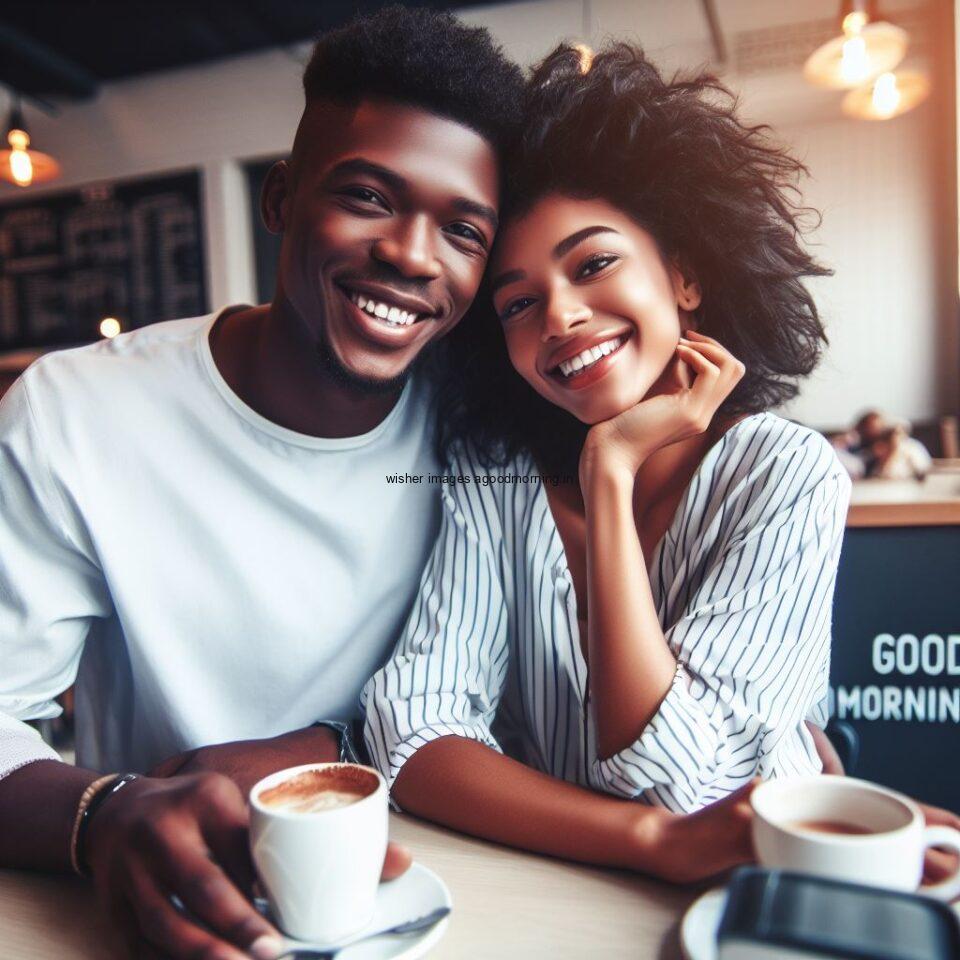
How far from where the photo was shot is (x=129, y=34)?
14.4 ft

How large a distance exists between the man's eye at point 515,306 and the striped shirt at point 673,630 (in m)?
0.23

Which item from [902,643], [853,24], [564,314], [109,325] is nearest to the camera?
[564,314]

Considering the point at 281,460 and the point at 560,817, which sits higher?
the point at 281,460

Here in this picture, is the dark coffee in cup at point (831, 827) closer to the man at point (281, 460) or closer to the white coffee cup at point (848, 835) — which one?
the white coffee cup at point (848, 835)

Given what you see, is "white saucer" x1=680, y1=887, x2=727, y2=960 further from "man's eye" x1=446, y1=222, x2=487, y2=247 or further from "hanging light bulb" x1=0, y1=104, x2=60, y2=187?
"hanging light bulb" x1=0, y1=104, x2=60, y2=187

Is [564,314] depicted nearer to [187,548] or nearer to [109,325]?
[187,548]

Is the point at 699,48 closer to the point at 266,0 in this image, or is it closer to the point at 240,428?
the point at 266,0

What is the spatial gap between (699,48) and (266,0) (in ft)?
7.35

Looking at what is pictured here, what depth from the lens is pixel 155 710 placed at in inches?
43.8

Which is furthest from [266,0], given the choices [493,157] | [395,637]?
[395,637]

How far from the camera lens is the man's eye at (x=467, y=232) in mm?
1064

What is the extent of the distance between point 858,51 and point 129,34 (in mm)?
3833

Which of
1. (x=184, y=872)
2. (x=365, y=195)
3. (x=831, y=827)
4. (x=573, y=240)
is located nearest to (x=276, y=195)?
(x=365, y=195)

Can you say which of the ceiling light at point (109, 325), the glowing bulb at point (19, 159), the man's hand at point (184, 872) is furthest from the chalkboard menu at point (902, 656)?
the ceiling light at point (109, 325)
